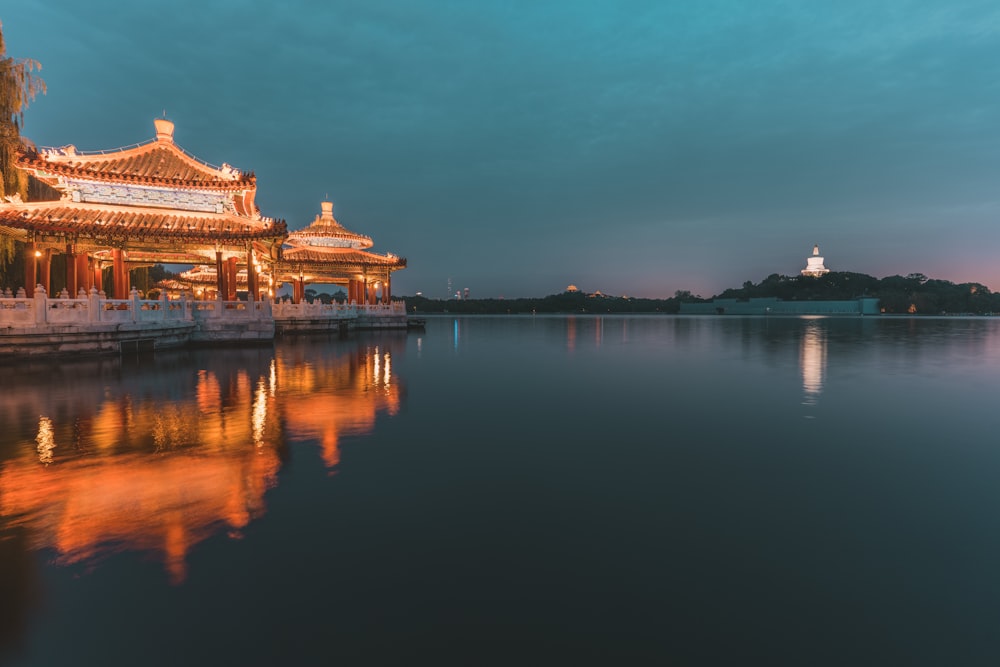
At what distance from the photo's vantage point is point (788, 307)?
120125mm

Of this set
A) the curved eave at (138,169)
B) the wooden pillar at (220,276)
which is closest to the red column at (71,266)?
the curved eave at (138,169)

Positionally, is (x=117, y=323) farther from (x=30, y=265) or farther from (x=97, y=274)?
(x=97, y=274)

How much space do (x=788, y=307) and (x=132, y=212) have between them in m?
133

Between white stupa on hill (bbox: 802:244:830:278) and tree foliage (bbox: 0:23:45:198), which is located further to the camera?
white stupa on hill (bbox: 802:244:830:278)

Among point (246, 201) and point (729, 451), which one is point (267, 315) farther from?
point (729, 451)

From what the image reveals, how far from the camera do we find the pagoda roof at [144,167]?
19609 mm

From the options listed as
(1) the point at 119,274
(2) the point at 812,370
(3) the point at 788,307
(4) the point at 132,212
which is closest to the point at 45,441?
(2) the point at 812,370

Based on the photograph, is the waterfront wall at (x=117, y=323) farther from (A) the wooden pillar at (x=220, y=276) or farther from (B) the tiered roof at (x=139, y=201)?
(B) the tiered roof at (x=139, y=201)

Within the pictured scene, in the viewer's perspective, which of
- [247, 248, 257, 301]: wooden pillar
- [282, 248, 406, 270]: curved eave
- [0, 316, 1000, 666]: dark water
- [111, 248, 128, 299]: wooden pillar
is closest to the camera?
[0, 316, 1000, 666]: dark water

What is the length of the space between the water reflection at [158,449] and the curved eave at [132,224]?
9203 mm

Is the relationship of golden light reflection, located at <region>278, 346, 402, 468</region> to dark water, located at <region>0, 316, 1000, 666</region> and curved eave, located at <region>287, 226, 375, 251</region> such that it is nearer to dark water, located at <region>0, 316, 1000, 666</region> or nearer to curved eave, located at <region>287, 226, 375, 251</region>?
dark water, located at <region>0, 316, 1000, 666</region>

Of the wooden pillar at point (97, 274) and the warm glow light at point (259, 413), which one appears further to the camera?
the wooden pillar at point (97, 274)

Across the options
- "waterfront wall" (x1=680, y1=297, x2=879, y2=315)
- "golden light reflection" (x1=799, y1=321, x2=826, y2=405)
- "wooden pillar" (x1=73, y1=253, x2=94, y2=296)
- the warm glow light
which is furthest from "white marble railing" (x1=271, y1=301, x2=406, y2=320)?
"waterfront wall" (x1=680, y1=297, x2=879, y2=315)

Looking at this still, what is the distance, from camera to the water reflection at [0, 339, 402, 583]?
12.7 ft
